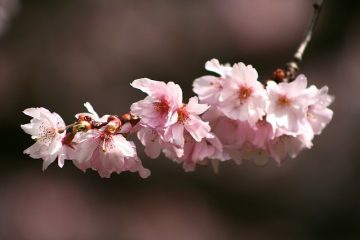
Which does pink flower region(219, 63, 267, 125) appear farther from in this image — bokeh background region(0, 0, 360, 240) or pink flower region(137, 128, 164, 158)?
bokeh background region(0, 0, 360, 240)

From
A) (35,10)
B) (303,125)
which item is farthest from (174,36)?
(303,125)

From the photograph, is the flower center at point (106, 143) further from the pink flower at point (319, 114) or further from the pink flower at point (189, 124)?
the pink flower at point (319, 114)

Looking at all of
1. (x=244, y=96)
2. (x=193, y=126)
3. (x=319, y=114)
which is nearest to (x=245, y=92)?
(x=244, y=96)

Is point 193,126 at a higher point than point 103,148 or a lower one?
higher

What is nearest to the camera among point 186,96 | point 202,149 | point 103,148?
point 103,148

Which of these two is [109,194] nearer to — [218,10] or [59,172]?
[59,172]

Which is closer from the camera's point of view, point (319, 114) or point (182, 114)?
point (182, 114)

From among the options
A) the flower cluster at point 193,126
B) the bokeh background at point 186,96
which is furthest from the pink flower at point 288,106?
the bokeh background at point 186,96

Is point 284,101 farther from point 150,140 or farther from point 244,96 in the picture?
point 150,140
